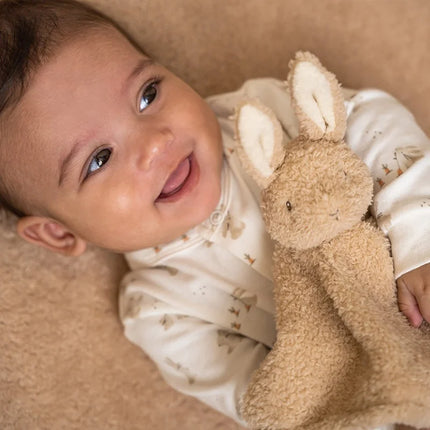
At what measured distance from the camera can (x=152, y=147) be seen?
3.08 feet

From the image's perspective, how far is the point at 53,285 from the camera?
118 cm

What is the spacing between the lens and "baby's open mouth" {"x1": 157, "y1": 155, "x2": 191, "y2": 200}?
39.3 inches

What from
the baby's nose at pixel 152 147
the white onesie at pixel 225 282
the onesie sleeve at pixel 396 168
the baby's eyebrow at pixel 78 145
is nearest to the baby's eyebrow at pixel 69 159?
the baby's eyebrow at pixel 78 145

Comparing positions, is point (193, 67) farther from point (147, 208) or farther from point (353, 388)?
point (353, 388)

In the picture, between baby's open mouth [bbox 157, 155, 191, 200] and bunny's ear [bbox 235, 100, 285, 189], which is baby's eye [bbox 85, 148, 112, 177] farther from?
bunny's ear [bbox 235, 100, 285, 189]

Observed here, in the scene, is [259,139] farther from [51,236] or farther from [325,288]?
[51,236]

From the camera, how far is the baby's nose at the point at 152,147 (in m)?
0.94

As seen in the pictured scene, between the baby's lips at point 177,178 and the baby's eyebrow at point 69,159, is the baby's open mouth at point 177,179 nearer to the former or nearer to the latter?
the baby's lips at point 177,178

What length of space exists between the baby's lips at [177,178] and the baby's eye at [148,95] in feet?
0.40

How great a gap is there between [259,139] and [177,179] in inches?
10.0

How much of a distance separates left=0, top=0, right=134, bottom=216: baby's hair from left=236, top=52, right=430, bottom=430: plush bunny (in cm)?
39

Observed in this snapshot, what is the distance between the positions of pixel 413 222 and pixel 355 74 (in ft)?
1.78

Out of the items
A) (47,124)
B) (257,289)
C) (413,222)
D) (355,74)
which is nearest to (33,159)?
(47,124)

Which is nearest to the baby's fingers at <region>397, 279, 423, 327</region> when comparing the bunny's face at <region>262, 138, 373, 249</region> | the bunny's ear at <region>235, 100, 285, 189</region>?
the bunny's face at <region>262, 138, 373, 249</region>
